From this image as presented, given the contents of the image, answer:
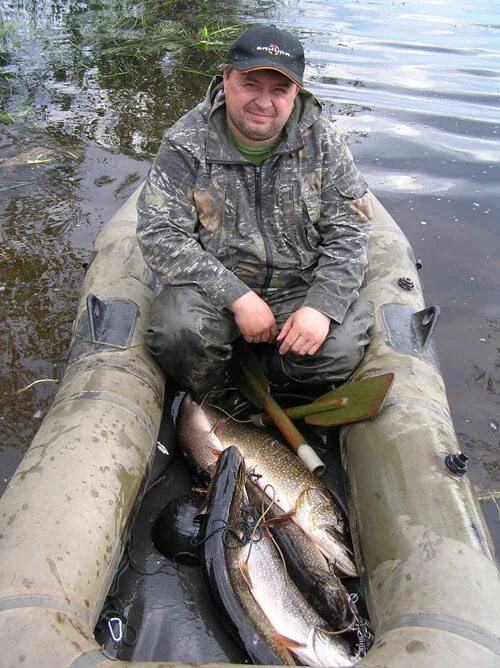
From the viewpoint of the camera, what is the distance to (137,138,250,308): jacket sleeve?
3320mm

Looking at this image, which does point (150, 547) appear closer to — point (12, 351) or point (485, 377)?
point (12, 351)

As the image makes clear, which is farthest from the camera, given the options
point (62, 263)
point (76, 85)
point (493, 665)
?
point (76, 85)

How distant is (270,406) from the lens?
3506mm

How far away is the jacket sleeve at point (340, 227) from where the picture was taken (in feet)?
11.2

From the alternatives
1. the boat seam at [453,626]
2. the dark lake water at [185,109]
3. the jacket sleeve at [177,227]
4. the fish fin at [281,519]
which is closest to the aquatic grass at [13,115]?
the dark lake water at [185,109]

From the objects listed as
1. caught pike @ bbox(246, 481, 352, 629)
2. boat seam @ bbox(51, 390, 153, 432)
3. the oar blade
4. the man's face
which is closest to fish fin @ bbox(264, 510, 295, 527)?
caught pike @ bbox(246, 481, 352, 629)

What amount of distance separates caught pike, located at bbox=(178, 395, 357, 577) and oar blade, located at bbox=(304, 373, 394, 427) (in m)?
0.29

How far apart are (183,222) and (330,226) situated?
83cm

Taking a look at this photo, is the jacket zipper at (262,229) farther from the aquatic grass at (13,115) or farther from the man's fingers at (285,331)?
the aquatic grass at (13,115)

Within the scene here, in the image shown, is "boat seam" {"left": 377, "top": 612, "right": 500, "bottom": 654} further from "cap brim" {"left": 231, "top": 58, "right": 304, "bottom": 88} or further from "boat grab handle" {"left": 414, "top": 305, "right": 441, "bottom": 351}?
"cap brim" {"left": 231, "top": 58, "right": 304, "bottom": 88}

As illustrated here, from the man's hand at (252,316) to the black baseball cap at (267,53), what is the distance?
112 cm

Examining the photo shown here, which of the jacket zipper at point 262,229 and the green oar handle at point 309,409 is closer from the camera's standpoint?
the green oar handle at point 309,409

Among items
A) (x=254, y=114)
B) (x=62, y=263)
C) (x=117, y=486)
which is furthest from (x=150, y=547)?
(x=62, y=263)

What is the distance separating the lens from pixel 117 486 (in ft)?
8.82
